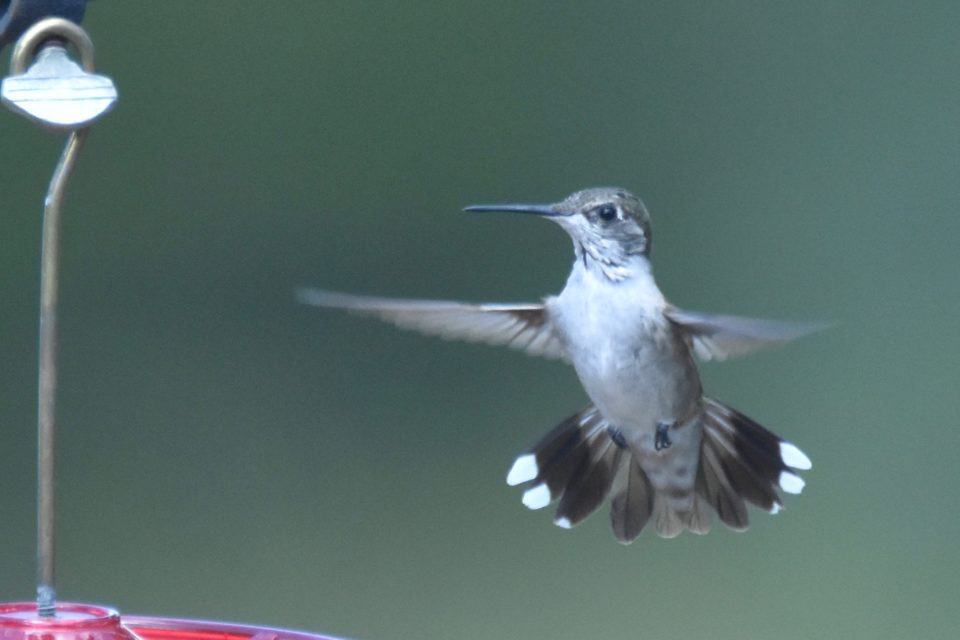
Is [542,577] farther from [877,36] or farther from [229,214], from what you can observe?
[877,36]

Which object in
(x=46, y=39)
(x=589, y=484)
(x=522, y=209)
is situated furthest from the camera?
(x=589, y=484)

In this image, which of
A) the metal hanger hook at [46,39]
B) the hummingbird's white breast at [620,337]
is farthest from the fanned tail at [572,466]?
the metal hanger hook at [46,39]

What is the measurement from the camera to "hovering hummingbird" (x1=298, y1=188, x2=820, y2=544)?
235 centimetres

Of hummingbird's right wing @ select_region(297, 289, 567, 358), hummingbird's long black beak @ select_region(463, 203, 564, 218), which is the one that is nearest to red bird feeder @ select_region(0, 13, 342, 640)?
hummingbird's right wing @ select_region(297, 289, 567, 358)

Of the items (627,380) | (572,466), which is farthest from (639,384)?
(572,466)

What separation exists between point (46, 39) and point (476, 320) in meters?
0.98

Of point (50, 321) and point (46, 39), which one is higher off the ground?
point (46, 39)

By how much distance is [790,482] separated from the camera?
9.00ft

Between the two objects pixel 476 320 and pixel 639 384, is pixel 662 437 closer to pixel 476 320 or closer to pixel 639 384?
pixel 639 384

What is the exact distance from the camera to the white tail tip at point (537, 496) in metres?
2.72

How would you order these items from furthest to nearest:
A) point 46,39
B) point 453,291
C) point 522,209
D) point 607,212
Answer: point 453,291, point 607,212, point 522,209, point 46,39

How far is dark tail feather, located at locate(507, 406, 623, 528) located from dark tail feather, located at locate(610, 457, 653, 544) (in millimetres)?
32

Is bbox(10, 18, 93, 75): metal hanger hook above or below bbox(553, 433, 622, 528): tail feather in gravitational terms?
above

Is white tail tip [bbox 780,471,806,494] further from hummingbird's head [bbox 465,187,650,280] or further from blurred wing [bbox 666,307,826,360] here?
hummingbird's head [bbox 465,187,650,280]
